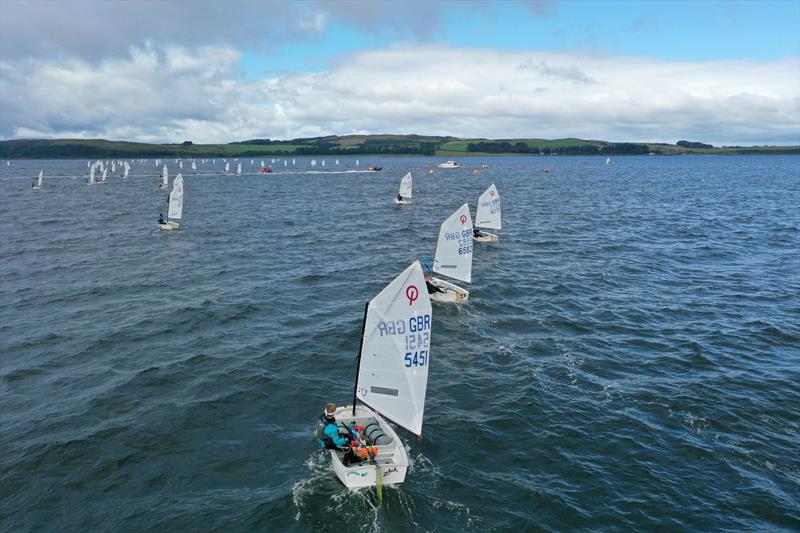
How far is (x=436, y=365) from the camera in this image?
102 ft

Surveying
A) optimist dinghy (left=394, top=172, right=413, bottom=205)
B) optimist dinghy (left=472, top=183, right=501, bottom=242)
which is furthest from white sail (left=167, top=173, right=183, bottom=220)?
optimist dinghy (left=394, top=172, right=413, bottom=205)

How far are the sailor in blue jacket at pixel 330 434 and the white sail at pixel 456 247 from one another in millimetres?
23307

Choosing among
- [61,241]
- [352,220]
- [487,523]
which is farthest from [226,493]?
[352,220]

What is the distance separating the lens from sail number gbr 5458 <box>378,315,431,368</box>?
21078 mm

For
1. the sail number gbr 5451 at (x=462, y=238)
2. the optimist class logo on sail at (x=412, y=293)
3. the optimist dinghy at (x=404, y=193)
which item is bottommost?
the optimist class logo on sail at (x=412, y=293)

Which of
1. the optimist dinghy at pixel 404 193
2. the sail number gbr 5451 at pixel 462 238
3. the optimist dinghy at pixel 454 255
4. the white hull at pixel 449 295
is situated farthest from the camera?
the optimist dinghy at pixel 404 193

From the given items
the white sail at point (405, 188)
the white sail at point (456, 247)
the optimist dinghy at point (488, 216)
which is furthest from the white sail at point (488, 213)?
the white sail at point (405, 188)

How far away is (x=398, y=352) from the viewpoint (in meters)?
21.4

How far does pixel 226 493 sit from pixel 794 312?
42806 mm

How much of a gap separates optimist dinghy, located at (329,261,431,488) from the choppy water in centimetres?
130

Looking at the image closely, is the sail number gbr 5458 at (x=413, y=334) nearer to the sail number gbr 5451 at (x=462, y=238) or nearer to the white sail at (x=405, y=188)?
the sail number gbr 5451 at (x=462, y=238)

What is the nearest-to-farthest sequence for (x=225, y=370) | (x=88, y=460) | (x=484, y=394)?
1. (x=88, y=460)
2. (x=484, y=394)
3. (x=225, y=370)

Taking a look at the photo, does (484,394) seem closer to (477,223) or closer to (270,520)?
(270,520)

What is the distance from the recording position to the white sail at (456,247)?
41969 millimetres
